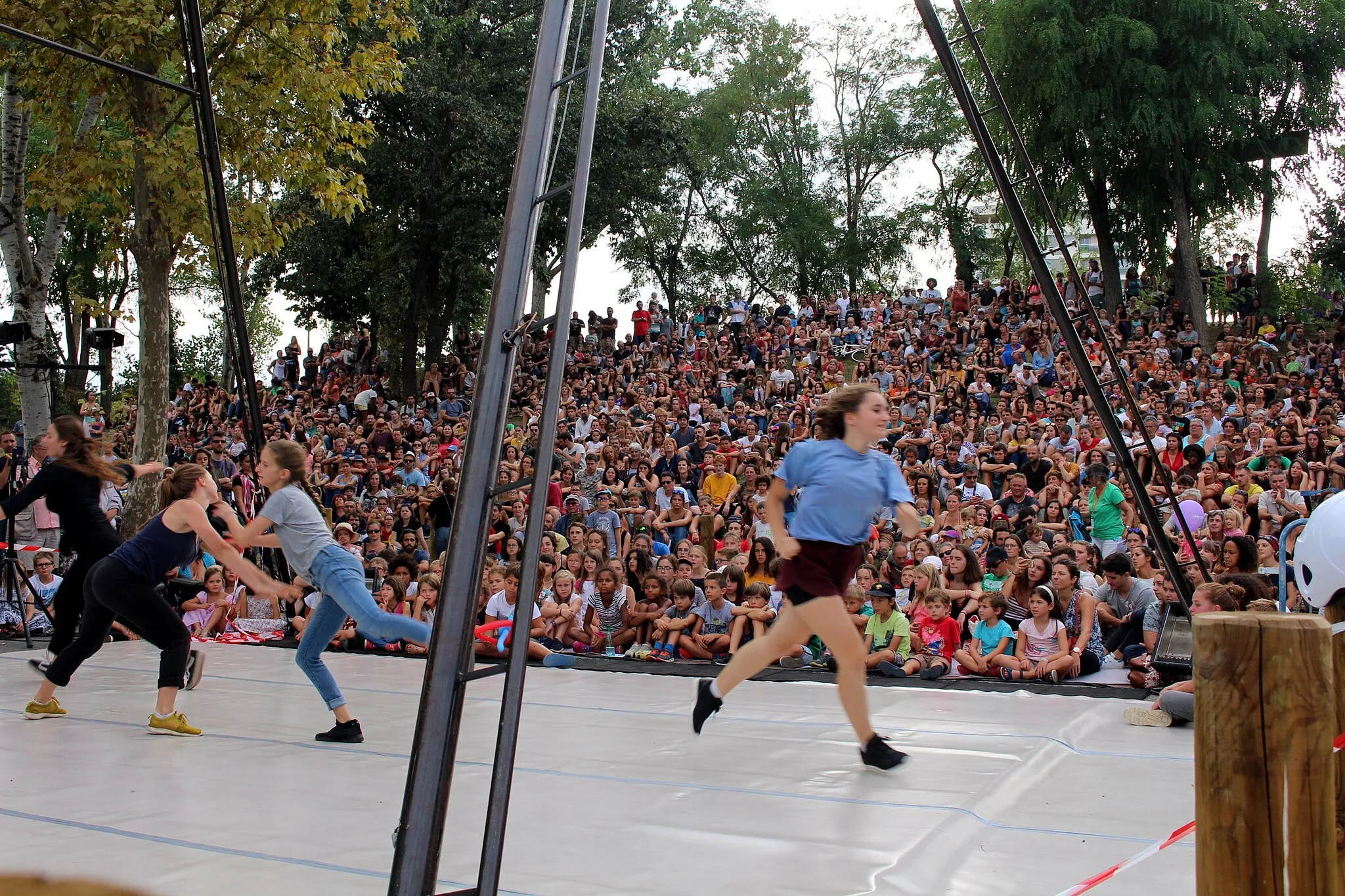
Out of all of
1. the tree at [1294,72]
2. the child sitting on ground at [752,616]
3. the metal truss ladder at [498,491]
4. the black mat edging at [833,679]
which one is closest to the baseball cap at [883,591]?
the black mat edging at [833,679]

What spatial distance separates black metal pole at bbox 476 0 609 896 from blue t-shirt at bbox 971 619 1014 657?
538 centimetres

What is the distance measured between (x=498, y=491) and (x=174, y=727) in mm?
3467

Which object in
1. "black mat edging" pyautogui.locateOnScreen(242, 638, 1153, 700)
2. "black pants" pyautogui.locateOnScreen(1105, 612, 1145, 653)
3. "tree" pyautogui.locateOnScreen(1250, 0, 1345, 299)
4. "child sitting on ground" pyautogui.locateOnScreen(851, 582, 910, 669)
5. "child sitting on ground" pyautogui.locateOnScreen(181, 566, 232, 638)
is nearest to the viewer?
"black mat edging" pyautogui.locateOnScreen(242, 638, 1153, 700)

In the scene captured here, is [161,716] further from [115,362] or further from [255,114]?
[115,362]

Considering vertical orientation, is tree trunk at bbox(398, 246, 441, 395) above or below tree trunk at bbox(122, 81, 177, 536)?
above

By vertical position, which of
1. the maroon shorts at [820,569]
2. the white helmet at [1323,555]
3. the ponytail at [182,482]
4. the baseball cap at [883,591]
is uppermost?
the ponytail at [182,482]

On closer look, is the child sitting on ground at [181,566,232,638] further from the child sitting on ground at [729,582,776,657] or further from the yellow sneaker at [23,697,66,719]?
the child sitting on ground at [729,582,776,657]

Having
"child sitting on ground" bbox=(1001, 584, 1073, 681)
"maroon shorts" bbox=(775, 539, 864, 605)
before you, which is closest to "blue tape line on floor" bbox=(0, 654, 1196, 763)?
"maroon shorts" bbox=(775, 539, 864, 605)

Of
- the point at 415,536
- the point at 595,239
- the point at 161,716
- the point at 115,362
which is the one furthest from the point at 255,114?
the point at 115,362

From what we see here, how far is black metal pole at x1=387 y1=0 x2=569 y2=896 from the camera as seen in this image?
2.71 meters

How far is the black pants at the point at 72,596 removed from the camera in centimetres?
673

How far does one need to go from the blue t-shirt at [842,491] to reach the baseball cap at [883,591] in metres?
3.41

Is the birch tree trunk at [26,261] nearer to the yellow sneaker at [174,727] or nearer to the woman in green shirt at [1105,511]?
the yellow sneaker at [174,727]

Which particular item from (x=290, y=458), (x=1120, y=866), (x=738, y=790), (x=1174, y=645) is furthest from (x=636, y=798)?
(x=1174, y=645)
